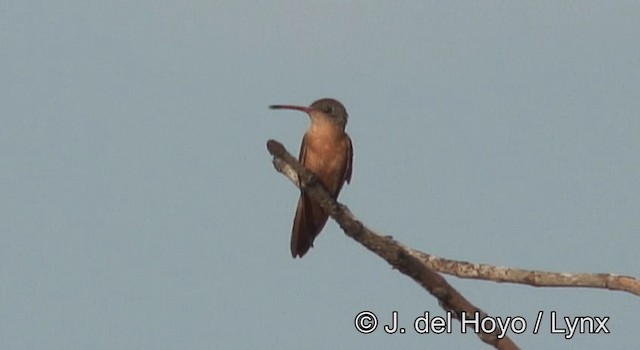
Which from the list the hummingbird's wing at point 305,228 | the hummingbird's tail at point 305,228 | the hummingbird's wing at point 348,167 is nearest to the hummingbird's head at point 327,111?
the hummingbird's wing at point 348,167

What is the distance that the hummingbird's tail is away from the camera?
473 inches

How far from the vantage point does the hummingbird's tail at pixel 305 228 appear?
39.4 feet

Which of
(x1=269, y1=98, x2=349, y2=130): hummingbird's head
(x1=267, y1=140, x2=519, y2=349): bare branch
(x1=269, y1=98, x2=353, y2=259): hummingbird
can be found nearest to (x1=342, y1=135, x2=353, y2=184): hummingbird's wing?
(x1=269, y1=98, x2=353, y2=259): hummingbird

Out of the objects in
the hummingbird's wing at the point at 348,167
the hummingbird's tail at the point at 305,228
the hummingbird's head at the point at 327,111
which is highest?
the hummingbird's head at the point at 327,111

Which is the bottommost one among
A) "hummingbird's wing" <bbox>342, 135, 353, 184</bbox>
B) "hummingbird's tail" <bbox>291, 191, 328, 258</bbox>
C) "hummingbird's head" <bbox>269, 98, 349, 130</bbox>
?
"hummingbird's tail" <bbox>291, 191, 328, 258</bbox>

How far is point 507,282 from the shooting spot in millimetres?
7766

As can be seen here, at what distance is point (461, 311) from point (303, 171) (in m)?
1.89

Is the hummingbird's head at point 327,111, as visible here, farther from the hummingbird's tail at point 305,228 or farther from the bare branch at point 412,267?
the bare branch at point 412,267

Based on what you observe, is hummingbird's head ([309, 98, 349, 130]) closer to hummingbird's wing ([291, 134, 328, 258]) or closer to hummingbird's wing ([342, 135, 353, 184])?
hummingbird's wing ([342, 135, 353, 184])

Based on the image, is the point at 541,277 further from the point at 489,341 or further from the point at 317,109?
the point at 317,109

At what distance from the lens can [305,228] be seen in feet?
39.5

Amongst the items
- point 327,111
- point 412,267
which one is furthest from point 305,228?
point 412,267

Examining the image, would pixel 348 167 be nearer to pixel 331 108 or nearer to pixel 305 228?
pixel 331 108

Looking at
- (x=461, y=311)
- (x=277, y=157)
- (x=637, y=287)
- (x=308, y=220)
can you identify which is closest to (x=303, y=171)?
(x=277, y=157)
